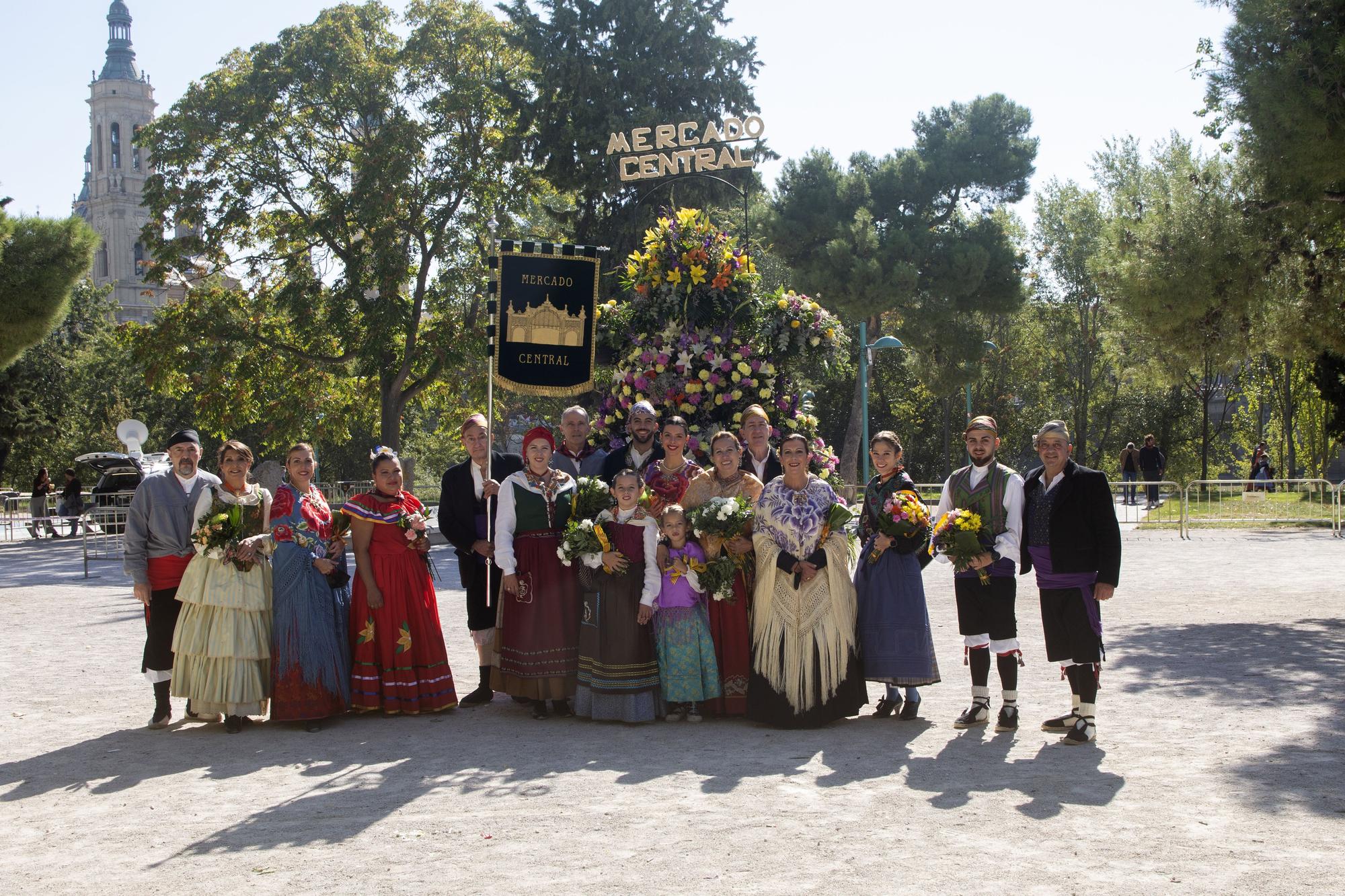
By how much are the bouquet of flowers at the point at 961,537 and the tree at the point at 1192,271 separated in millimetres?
7664

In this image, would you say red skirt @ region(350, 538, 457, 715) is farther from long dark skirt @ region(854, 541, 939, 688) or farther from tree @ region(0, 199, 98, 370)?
tree @ region(0, 199, 98, 370)

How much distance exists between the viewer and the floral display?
31.6 feet

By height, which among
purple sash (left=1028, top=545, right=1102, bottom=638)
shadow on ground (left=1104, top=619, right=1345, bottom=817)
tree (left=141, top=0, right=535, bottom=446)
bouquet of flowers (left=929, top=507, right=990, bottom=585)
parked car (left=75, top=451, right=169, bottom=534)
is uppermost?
tree (left=141, top=0, right=535, bottom=446)

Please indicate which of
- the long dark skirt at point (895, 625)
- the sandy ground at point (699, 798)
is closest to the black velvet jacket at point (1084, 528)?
the long dark skirt at point (895, 625)

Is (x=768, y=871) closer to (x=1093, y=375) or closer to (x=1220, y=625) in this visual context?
(x=1220, y=625)

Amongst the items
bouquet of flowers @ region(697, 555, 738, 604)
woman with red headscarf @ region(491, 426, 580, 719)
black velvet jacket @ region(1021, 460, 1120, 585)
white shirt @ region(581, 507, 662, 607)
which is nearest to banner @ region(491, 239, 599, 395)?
woman with red headscarf @ region(491, 426, 580, 719)

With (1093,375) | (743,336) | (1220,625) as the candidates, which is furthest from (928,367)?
(743,336)

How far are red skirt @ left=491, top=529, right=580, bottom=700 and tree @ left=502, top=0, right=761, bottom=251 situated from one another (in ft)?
65.3

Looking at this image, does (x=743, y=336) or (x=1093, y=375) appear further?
(x=1093, y=375)

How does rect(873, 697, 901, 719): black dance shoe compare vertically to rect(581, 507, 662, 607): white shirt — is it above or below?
below

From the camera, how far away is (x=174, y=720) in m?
8.35

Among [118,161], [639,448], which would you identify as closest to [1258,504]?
[639,448]

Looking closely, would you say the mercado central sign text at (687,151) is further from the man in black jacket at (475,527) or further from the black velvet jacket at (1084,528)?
the black velvet jacket at (1084,528)

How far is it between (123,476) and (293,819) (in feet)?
98.2
